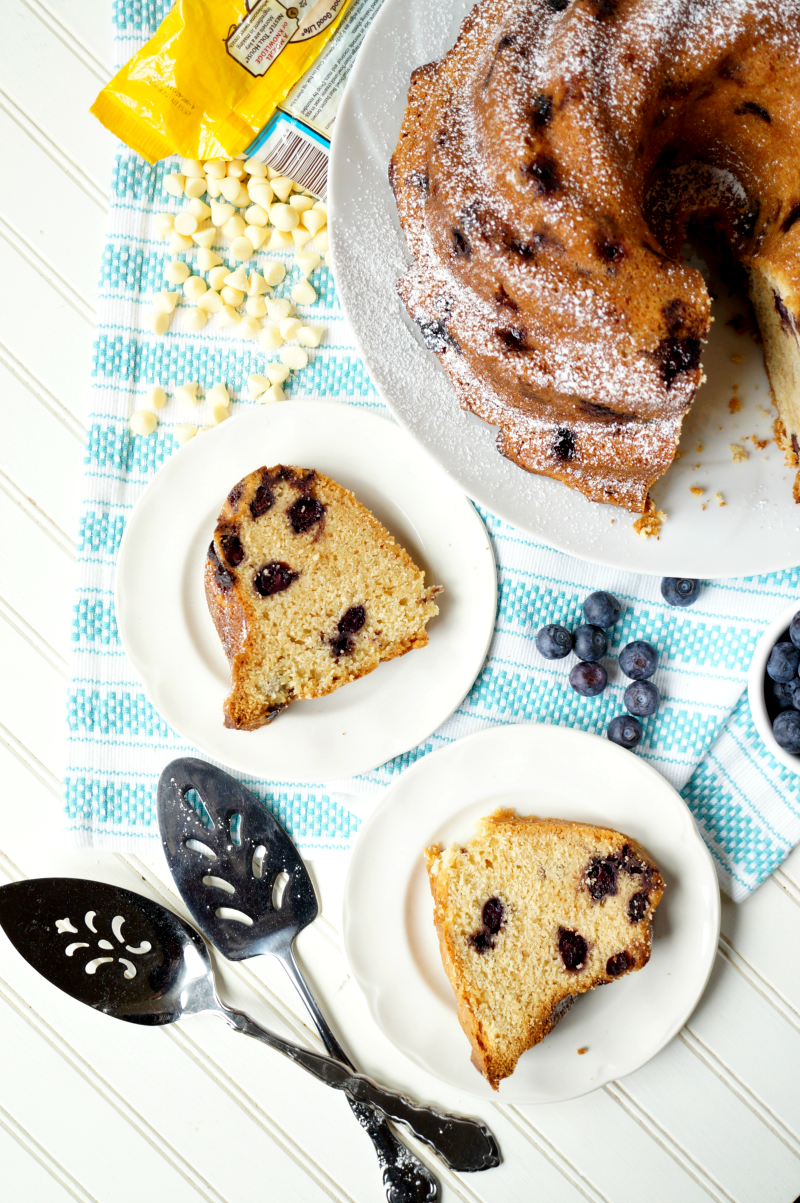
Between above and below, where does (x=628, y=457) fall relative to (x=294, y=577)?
above

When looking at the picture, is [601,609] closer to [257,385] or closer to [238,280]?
[257,385]

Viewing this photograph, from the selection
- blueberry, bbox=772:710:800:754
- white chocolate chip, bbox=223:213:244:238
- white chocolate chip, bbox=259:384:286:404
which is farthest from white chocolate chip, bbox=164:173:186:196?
blueberry, bbox=772:710:800:754

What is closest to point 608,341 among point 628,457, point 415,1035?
point 628,457

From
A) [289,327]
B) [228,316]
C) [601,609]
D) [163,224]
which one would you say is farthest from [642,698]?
[163,224]

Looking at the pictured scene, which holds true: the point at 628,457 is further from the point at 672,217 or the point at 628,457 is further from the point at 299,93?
the point at 299,93

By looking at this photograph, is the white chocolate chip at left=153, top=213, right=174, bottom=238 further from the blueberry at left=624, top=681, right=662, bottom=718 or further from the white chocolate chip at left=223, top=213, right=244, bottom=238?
the blueberry at left=624, top=681, right=662, bottom=718
